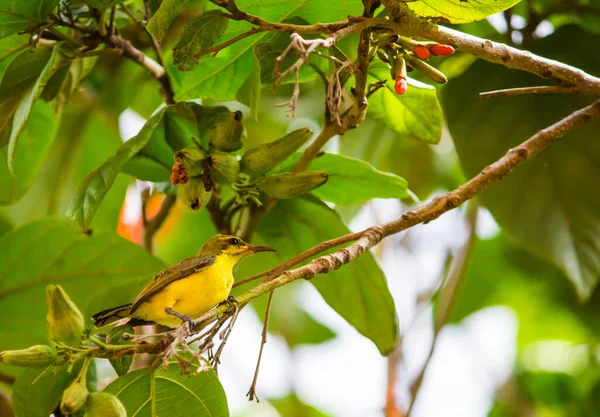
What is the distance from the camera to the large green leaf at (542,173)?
4.45 feet

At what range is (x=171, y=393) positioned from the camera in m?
0.95

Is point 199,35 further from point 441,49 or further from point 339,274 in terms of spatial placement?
point 339,274

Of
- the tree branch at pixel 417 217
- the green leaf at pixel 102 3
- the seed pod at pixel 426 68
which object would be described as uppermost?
the green leaf at pixel 102 3

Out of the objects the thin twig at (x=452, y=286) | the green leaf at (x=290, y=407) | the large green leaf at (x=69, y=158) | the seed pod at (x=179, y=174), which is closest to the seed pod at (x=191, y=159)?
the seed pod at (x=179, y=174)

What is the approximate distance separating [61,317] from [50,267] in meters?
0.71

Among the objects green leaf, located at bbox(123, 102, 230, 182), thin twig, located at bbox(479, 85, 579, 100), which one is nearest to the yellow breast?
green leaf, located at bbox(123, 102, 230, 182)

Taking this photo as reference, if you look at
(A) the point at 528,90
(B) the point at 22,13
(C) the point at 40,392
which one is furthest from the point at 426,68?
(C) the point at 40,392

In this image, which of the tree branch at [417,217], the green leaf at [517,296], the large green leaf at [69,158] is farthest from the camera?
the green leaf at [517,296]

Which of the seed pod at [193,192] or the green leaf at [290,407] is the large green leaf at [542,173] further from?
the green leaf at [290,407]

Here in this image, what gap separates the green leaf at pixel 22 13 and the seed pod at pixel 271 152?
1.32ft

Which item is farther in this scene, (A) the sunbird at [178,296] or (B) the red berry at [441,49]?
(A) the sunbird at [178,296]

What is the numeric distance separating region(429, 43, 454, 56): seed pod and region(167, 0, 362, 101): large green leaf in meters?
0.26

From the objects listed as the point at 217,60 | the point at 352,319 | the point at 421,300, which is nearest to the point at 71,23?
the point at 217,60

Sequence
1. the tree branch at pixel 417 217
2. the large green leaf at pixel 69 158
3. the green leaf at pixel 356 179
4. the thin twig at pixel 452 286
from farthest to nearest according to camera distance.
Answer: the large green leaf at pixel 69 158
the thin twig at pixel 452 286
the green leaf at pixel 356 179
the tree branch at pixel 417 217
